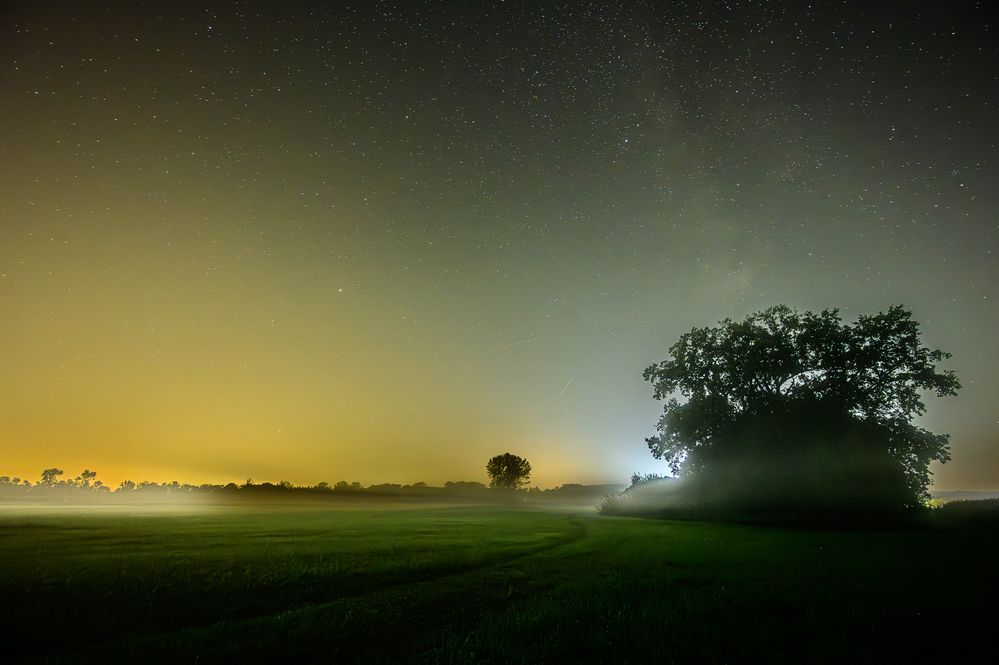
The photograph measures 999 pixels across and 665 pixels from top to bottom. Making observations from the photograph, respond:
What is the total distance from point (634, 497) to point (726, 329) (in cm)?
1990

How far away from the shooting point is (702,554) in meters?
15.5

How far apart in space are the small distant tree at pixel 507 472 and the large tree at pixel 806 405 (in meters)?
138

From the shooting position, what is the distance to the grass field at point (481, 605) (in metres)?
6.25

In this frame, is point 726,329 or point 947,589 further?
point 726,329

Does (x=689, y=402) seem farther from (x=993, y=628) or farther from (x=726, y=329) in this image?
(x=993, y=628)

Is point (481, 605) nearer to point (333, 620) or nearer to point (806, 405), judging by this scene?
point (333, 620)

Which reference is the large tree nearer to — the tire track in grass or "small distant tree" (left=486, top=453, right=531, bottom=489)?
the tire track in grass

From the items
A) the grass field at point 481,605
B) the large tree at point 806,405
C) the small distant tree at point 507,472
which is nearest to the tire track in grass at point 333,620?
the grass field at point 481,605

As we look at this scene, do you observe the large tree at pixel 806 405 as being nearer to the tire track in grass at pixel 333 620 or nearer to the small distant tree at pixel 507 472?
the tire track in grass at pixel 333 620

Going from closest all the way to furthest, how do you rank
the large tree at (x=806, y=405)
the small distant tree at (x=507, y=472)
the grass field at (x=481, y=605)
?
the grass field at (x=481, y=605) → the large tree at (x=806, y=405) → the small distant tree at (x=507, y=472)

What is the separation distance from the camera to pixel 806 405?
120 ft

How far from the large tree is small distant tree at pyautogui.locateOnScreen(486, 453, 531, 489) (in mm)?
138187

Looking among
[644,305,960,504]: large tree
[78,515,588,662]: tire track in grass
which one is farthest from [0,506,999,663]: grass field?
[644,305,960,504]: large tree

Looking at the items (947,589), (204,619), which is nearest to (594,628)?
(204,619)
